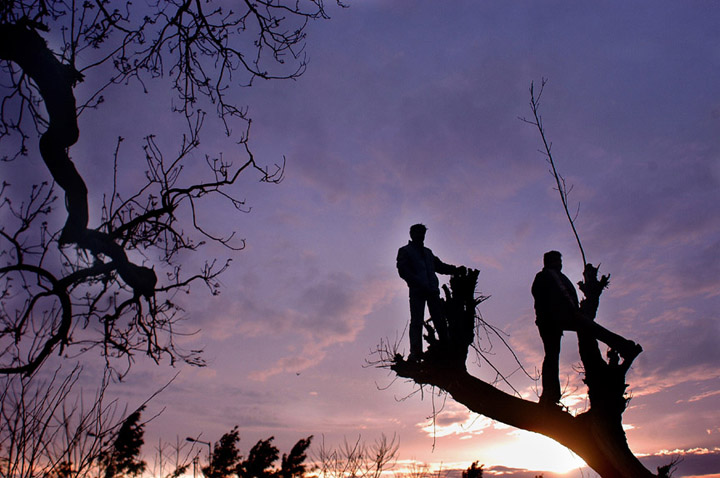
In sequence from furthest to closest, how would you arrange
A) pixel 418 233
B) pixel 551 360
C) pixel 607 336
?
1. pixel 418 233
2. pixel 551 360
3. pixel 607 336

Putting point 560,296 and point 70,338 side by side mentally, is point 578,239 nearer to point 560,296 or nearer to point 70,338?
point 560,296

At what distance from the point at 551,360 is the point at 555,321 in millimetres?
641

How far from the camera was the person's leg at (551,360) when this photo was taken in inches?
248

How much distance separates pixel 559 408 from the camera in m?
6.16

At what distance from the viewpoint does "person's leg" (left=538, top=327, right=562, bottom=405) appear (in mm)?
6287

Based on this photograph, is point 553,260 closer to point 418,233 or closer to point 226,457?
point 418,233

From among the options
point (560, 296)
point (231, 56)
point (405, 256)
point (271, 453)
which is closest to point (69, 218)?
point (231, 56)

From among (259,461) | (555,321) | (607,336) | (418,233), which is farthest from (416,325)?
(259,461)

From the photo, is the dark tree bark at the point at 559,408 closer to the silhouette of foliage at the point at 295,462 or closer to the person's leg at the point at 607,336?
the person's leg at the point at 607,336

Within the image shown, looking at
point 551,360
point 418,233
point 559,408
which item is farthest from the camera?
point 418,233

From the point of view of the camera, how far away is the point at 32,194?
16.1ft

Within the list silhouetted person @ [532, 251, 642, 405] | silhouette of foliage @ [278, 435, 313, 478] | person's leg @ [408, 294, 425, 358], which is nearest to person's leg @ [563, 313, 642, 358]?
silhouetted person @ [532, 251, 642, 405]

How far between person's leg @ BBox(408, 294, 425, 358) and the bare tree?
204mm

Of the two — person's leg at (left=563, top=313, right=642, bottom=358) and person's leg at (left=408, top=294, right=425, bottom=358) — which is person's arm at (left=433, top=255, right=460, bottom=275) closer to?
person's leg at (left=408, top=294, right=425, bottom=358)
